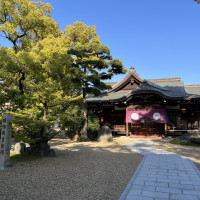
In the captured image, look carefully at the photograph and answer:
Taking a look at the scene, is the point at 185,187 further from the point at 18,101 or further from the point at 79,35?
the point at 79,35

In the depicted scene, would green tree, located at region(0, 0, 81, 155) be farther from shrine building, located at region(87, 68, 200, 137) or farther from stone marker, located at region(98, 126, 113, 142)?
shrine building, located at region(87, 68, 200, 137)

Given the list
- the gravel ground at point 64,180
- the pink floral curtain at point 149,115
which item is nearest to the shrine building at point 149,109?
the pink floral curtain at point 149,115

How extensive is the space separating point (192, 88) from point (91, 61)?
587 inches

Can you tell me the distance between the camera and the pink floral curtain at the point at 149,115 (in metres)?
17.1

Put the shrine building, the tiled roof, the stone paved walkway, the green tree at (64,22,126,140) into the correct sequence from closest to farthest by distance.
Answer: the stone paved walkway < the green tree at (64,22,126,140) < the shrine building < the tiled roof

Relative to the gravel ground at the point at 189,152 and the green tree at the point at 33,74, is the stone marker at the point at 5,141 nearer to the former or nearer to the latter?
the green tree at the point at 33,74

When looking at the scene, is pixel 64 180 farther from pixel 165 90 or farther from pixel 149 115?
pixel 165 90

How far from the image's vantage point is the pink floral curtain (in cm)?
1708

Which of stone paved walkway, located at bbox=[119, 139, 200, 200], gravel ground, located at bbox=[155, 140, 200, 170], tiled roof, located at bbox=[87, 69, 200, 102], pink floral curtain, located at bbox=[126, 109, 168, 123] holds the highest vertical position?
tiled roof, located at bbox=[87, 69, 200, 102]

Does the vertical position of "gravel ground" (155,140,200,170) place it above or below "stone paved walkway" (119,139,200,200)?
below

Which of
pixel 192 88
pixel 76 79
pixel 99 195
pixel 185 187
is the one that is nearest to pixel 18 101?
pixel 99 195

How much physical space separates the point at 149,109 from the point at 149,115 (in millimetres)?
607

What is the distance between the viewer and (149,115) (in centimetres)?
1745

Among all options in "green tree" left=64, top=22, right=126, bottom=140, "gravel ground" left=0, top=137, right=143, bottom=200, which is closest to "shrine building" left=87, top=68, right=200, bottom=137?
"green tree" left=64, top=22, right=126, bottom=140
